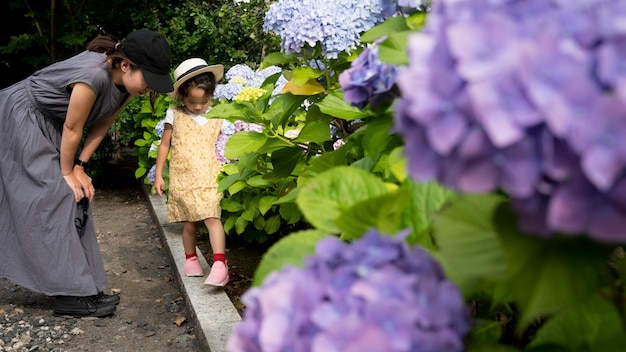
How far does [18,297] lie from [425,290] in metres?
3.94

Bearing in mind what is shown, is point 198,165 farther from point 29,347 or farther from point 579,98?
point 579,98

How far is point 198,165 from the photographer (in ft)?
14.1

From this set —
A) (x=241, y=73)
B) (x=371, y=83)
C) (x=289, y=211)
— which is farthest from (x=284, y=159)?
(x=241, y=73)

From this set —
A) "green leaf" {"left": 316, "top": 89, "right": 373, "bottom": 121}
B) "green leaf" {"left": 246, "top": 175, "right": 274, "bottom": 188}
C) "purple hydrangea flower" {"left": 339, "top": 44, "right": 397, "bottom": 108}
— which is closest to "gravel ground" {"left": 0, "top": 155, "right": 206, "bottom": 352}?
"green leaf" {"left": 246, "top": 175, "right": 274, "bottom": 188}

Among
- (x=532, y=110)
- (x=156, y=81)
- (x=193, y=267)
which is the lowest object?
(x=193, y=267)

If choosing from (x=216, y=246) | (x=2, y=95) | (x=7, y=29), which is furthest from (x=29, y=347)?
(x=7, y=29)

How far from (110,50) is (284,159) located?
5.84 feet

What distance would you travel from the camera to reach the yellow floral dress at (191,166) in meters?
4.20

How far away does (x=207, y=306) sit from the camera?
3.51m

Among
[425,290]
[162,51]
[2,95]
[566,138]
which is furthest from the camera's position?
[2,95]

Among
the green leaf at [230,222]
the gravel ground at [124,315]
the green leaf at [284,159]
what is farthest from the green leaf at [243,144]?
the green leaf at [230,222]

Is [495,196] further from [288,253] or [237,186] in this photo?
[237,186]

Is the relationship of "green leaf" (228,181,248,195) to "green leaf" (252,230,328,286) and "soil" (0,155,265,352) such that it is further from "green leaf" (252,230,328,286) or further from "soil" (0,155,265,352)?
"green leaf" (252,230,328,286)

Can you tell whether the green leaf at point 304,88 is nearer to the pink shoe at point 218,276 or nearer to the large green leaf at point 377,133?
the large green leaf at point 377,133
